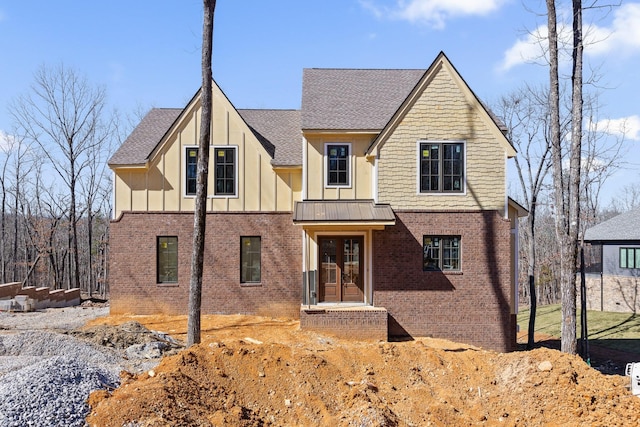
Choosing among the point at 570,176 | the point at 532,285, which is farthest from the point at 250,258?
the point at 532,285

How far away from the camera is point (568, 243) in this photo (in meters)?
10.4

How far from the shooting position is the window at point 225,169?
14.4m

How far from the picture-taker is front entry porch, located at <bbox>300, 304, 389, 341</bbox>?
12.0m

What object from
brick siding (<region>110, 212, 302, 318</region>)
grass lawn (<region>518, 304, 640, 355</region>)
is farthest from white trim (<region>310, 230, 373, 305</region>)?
grass lawn (<region>518, 304, 640, 355</region>)

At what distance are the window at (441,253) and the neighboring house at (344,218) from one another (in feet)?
0.11

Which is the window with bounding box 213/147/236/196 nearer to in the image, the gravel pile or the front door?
the front door

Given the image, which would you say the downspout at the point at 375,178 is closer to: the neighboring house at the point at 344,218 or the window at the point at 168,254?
the neighboring house at the point at 344,218

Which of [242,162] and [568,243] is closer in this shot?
[568,243]

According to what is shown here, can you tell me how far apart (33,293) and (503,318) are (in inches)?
707

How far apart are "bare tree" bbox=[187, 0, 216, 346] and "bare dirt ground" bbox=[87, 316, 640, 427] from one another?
1.63 meters

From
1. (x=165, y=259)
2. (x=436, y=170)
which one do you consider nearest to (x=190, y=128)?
(x=165, y=259)

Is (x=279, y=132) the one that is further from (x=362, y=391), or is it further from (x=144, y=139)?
(x=362, y=391)

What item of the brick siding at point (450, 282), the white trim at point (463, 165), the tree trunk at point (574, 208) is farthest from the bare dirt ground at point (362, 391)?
the white trim at point (463, 165)

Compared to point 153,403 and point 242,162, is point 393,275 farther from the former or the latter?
point 153,403
